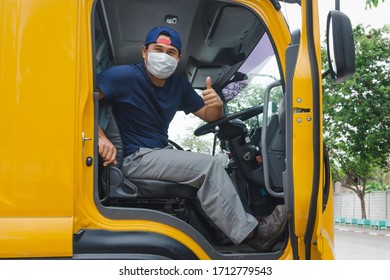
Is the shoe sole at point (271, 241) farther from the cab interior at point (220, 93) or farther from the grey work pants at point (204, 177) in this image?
the grey work pants at point (204, 177)

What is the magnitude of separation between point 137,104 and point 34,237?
0.94 metres

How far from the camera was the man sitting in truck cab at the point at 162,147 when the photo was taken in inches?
95.2

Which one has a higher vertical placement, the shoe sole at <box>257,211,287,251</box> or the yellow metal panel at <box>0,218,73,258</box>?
the yellow metal panel at <box>0,218,73,258</box>

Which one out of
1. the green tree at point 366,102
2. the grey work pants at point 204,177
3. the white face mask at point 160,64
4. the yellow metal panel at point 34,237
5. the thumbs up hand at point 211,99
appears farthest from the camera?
the green tree at point 366,102

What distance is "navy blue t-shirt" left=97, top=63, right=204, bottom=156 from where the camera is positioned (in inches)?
98.4

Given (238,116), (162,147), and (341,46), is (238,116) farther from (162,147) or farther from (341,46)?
(341,46)

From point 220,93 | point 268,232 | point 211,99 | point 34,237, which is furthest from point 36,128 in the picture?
point 220,93

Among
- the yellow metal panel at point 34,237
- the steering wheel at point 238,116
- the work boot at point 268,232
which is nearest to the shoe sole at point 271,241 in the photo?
the work boot at point 268,232

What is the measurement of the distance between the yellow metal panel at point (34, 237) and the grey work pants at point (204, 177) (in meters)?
0.56

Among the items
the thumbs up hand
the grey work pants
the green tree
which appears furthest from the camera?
the green tree

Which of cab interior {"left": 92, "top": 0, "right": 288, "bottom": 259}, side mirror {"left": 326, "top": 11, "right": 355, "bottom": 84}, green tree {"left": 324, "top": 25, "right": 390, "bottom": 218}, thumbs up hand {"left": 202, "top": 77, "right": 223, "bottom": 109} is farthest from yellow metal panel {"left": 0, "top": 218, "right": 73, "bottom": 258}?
green tree {"left": 324, "top": 25, "right": 390, "bottom": 218}

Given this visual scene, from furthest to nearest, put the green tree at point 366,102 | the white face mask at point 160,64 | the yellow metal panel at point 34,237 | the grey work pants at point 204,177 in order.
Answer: the green tree at point 366,102 → the white face mask at point 160,64 → the grey work pants at point 204,177 → the yellow metal panel at point 34,237

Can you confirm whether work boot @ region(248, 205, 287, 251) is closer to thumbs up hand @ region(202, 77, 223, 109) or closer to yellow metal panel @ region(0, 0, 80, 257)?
thumbs up hand @ region(202, 77, 223, 109)

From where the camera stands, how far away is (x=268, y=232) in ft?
8.26
